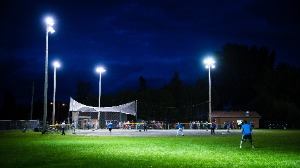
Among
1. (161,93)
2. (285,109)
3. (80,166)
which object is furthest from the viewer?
(161,93)

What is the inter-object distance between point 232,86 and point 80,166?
286 feet

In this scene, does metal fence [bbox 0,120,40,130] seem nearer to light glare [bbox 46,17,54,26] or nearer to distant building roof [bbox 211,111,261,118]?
light glare [bbox 46,17,54,26]

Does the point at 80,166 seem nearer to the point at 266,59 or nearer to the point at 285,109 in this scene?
the point at 285,109

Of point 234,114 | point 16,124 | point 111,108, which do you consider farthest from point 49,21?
point 234,114

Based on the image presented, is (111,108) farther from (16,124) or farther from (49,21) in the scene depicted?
(49,21)

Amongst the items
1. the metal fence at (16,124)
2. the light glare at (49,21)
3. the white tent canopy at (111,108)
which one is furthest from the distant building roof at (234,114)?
the light glare at (49,21)

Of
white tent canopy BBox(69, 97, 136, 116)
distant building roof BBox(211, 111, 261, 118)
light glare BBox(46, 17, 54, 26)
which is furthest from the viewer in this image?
distant building roof BBox(211, 111, 261, 118)

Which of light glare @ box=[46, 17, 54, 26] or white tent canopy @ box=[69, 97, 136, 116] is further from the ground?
light glare @ box=[46, 17, 54, 26]

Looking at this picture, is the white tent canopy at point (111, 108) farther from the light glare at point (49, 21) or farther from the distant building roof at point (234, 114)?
the distant building roof at point (234, 114)

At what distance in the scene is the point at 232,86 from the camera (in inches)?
3836

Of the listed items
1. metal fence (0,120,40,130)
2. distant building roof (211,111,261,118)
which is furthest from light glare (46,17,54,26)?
distant building roof (211,111,261,118)

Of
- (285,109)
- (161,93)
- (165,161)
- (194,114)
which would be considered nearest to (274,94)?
(285,109)

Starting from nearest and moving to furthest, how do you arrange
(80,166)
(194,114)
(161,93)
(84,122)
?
1. (80,166)
2. (84,122)
3. (194,114)
4. (161,93)

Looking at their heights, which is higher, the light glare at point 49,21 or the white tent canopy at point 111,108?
the light glare at point 49,21
